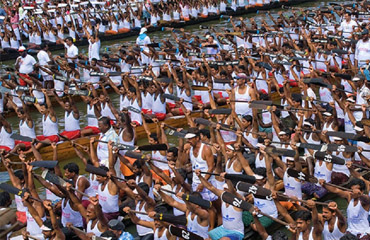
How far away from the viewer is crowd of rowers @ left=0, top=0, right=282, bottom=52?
20862 millimetres

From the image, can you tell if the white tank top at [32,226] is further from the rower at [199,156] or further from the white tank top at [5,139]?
the white tank top at [5,139]

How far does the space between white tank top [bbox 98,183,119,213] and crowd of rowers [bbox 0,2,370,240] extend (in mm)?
15

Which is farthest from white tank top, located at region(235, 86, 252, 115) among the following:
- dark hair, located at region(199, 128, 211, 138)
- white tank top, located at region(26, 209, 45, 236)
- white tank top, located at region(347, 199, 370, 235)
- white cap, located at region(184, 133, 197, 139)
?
white tank top, located at region(26, 209, 45, 236)

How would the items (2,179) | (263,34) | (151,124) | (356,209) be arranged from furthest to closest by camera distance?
(263,34)
(151,124)
(2,179)
(356,209)

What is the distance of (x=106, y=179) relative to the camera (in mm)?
8594

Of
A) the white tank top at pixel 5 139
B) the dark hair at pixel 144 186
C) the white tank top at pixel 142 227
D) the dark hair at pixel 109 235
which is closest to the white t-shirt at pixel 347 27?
the white tank top at pixel 5 139

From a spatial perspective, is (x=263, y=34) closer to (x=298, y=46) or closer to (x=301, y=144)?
(x=298, y=46)

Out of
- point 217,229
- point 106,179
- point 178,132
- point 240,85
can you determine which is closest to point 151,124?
point 240,85

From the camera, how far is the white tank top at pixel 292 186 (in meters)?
8.72

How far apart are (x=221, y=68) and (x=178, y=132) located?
4.92 meters

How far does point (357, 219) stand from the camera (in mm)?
7891

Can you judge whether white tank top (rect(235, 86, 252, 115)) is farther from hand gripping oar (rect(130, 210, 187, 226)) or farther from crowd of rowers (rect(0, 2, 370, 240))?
hand gripping oar (rect(130, 210, 187, 226))

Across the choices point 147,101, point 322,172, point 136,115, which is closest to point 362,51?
point 147,101

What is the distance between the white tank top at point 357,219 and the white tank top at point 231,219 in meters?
1.34
